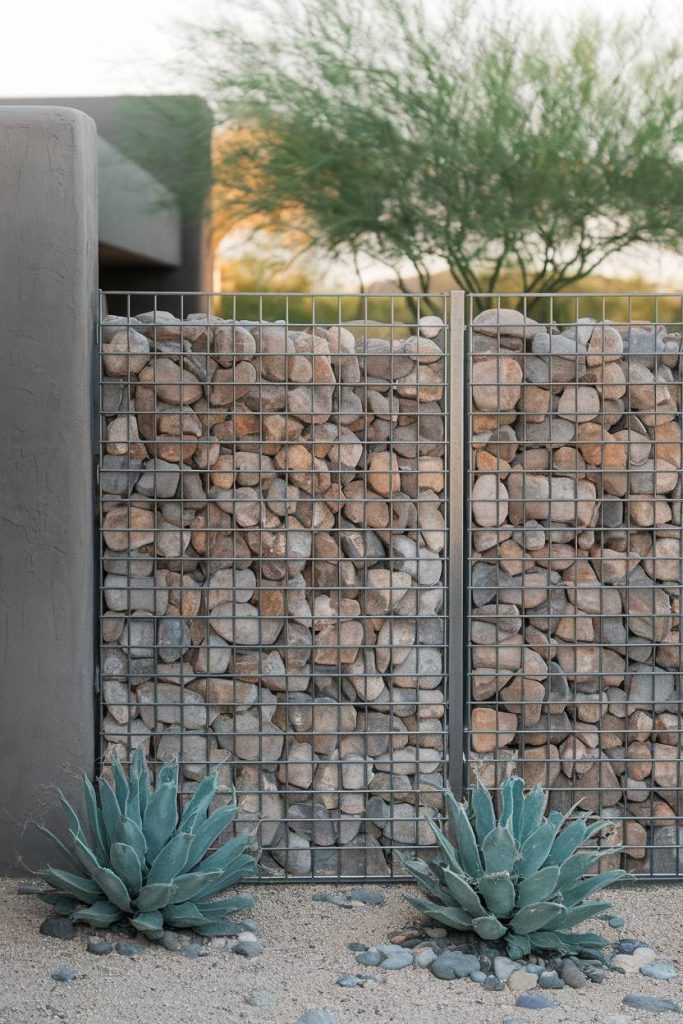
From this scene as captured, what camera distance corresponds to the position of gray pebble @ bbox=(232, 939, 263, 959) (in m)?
3.68

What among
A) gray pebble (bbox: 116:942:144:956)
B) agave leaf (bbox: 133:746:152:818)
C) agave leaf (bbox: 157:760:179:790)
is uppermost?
agave leaf (bbox: 157:760:179:790)

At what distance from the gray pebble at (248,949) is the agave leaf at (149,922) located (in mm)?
262

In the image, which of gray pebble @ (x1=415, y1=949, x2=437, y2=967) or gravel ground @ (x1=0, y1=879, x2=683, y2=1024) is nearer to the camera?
gravel ground @ (x1=0, y1=879, x2=683, y2=1024)

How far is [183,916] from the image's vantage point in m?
3.72

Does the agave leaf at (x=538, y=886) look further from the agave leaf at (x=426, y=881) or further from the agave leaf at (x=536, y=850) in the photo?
the agave leaf at (x=426, y=881)

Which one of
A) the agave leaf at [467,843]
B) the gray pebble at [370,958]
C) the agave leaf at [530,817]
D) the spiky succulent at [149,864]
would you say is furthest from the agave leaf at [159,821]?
the agave leaf at [530,817]

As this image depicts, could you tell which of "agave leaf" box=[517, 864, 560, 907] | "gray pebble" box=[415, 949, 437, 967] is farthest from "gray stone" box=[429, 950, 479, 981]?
"agave leaf" box=[517, 864, 560, 907]

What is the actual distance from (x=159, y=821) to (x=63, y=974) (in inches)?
22.0

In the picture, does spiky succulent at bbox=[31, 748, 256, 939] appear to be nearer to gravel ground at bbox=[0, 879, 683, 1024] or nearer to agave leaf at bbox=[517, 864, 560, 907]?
gravel ground at bbox=[0, 879, 683, 1024]

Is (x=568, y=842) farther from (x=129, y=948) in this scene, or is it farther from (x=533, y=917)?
(x=129, y=948)

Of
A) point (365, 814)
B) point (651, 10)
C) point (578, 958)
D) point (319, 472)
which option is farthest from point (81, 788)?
point (651, 10)

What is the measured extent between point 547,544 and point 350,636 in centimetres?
86

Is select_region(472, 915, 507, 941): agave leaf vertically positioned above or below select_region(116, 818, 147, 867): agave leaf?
below

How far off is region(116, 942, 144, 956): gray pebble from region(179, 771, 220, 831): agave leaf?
0.41 metres
